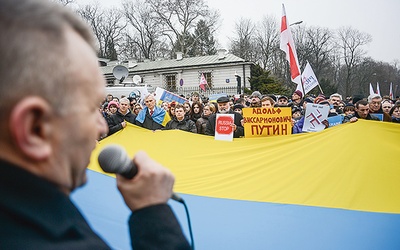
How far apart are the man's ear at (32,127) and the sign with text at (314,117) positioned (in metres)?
5.67

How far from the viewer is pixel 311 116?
5.98m

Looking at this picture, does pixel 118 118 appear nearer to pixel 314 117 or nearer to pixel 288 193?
pixel 314 117

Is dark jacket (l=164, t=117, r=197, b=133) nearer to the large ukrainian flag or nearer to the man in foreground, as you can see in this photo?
the large ukrainian flag

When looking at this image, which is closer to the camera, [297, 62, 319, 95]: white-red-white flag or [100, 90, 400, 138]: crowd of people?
[100, 90, 400, 138]: crowd of people

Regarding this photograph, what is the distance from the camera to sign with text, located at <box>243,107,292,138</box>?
5.21 metres

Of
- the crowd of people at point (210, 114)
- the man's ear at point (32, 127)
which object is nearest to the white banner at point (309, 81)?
the crowd of people at point (210, 114)

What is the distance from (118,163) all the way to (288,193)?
301 cm

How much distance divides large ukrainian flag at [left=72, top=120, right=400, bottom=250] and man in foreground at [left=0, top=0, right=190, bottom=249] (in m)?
2.38

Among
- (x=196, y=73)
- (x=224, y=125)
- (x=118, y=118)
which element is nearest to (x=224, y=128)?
(x=224, y=125)

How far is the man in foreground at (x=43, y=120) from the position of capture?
710 millimetres

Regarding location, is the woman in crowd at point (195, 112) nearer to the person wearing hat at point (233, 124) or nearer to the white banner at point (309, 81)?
the person wearing hat at point (233, 124)

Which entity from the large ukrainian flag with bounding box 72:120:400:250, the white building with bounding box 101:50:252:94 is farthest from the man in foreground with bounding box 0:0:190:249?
the white building with bounding box 101:50:252:94

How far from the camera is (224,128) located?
18.4ft

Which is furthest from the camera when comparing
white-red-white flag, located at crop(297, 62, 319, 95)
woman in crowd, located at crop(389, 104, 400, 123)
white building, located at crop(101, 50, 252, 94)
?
white building, located at crop(101, 50, 252, 94)
